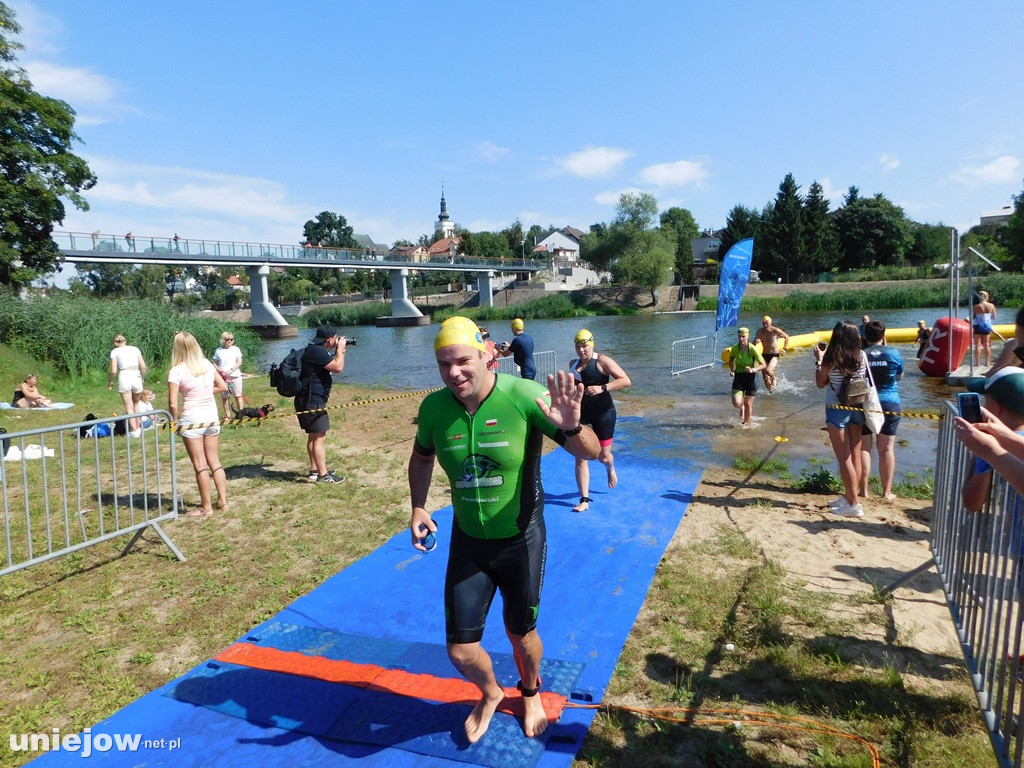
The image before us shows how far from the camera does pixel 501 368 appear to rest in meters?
14.5

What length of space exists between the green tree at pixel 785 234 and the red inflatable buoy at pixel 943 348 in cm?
5563

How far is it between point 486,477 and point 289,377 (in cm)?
546

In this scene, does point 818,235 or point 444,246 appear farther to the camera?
point 444,246

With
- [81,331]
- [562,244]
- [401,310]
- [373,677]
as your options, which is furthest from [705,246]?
[373,677]

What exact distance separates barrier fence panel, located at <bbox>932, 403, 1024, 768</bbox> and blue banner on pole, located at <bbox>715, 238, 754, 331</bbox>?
11.3m

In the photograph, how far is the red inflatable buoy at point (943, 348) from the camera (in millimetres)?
16266

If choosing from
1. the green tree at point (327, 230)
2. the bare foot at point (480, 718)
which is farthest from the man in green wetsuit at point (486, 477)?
the green tree at point (327, 230)

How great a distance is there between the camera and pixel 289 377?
7582 millimetres

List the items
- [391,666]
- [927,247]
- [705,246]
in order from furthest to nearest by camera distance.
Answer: [705,246] → [927,247] → [391,666]

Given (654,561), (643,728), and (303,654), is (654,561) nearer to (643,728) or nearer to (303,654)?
(643,728)

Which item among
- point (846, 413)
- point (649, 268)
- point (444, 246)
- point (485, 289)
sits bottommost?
point (846, 413)

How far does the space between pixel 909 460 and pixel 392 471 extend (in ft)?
24.8

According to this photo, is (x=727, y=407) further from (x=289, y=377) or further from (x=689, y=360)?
(x=289, y=377)

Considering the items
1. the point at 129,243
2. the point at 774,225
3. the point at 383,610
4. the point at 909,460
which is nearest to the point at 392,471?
the point at 383,610
